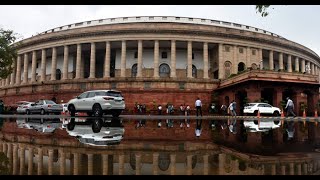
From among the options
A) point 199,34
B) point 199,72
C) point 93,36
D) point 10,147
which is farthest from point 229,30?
point 10,147

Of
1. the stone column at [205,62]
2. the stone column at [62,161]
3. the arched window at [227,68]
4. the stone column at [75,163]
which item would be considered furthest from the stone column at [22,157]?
the arched window at [227,68]

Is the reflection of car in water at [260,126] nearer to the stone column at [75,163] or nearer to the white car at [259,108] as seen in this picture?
the stone column at [75,163]

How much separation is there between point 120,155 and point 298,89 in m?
34.0

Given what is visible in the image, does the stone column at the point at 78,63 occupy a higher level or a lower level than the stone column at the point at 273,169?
higher

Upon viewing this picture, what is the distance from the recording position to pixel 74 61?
5331cm

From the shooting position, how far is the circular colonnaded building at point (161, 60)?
1657 inches

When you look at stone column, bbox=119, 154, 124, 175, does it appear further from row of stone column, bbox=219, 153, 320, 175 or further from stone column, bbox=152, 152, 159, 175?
row of stone column, bbox=219, 153, 320, 175

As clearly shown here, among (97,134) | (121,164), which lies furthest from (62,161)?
(97,134)

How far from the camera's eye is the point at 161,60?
49.9 metres

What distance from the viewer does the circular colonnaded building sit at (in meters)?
42.1

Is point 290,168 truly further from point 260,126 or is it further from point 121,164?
point 260,126

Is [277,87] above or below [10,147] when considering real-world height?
above

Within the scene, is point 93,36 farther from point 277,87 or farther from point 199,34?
point 277,87

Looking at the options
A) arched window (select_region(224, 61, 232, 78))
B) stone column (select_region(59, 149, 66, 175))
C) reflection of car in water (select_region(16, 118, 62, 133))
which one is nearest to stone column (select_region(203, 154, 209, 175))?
Answer: stone column (select_region(59, 149, 66, 175))
